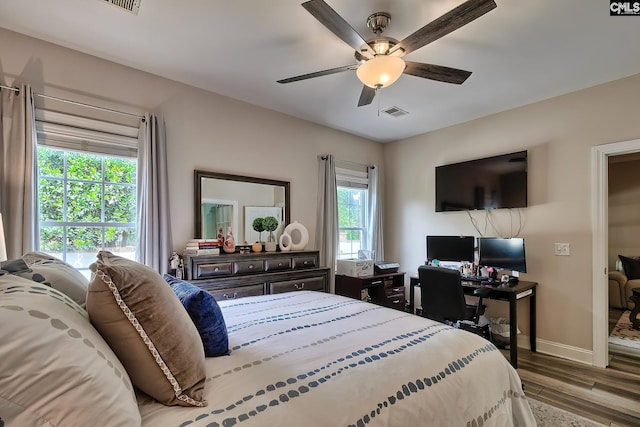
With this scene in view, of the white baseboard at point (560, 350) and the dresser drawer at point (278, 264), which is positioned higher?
the dresser drawer at point (278, 264)

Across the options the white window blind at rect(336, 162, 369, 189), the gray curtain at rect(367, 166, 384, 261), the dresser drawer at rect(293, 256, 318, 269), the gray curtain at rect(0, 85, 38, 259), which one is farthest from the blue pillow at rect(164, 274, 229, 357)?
the gray curtain at rect(367, 166, 384, 261)

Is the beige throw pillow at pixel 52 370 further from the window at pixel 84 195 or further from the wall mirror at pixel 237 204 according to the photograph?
the wall mirror at pixel 237 204

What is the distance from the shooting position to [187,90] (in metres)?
3.18

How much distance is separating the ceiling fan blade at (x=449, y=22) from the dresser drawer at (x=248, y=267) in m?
2.31

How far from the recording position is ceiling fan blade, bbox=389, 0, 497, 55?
1617 millimetres

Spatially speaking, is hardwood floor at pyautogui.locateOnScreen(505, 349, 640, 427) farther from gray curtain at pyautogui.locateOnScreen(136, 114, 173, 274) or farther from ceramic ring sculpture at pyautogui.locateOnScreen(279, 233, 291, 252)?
gray curtain at pyautogui.locateOnScreen(136, 114, 173, 274)

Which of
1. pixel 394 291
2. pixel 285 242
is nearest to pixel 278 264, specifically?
pixel 285 242

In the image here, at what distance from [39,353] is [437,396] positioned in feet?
4.10

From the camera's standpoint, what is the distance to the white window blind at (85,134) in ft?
8.09

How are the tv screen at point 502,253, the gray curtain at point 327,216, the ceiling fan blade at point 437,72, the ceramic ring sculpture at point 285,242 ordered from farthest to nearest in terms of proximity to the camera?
the gray curtain at point 327,216, the ceramic ring sculpture at point 285,242, the tv screen at point 502,253, the ceiling fan blade at point 437,72

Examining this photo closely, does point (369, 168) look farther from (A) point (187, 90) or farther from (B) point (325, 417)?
(B) point (325, 417)

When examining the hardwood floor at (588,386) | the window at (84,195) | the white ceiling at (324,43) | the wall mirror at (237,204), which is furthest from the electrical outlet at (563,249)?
the window at (84,195)

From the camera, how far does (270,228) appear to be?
3.74 meters

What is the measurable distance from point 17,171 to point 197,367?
2.32 metres
